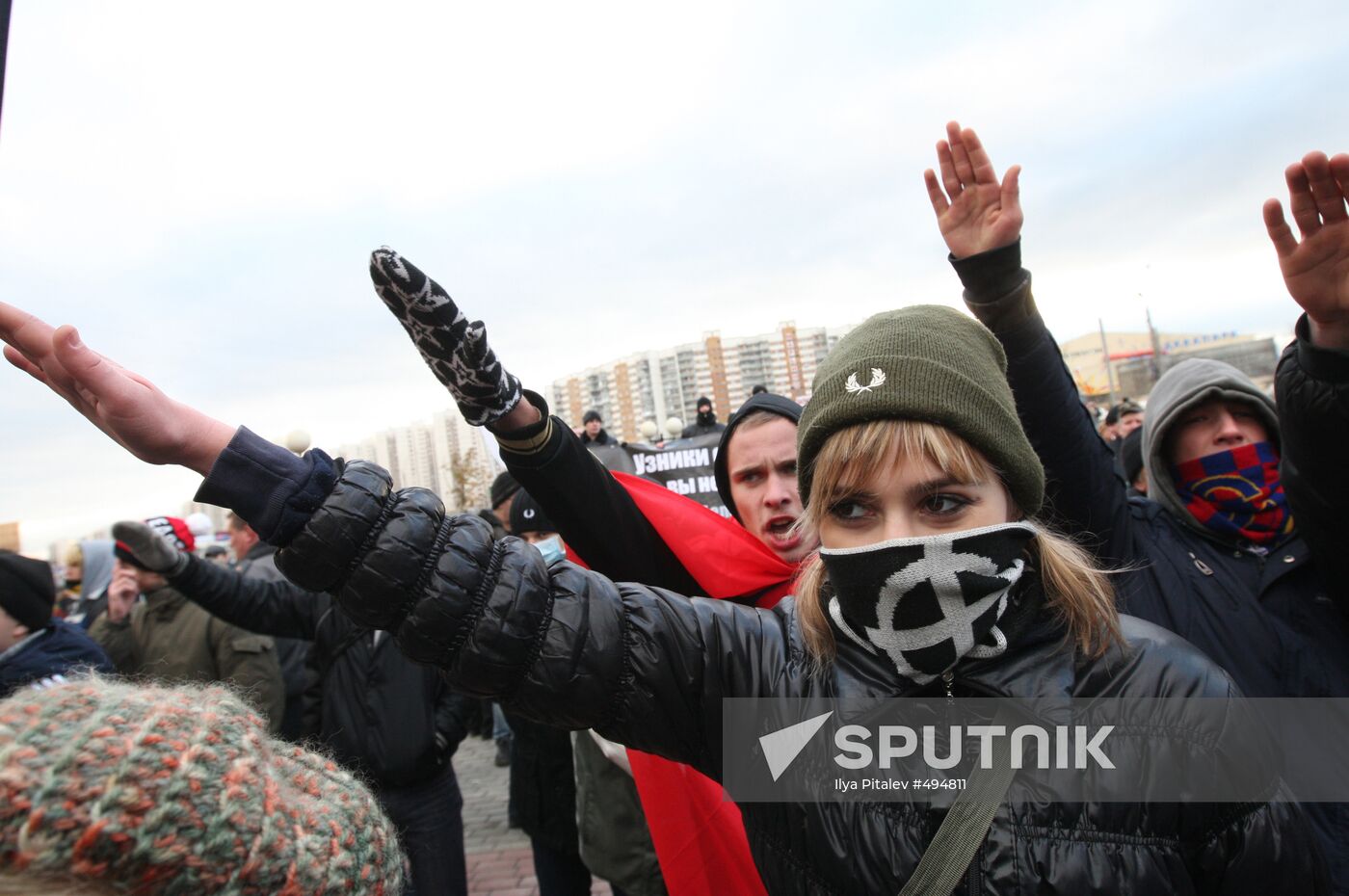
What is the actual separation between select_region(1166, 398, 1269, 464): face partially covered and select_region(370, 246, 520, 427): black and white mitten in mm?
2213

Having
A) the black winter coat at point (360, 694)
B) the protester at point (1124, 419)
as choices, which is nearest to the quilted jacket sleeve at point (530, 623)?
the black winter coat at point (360, 694)

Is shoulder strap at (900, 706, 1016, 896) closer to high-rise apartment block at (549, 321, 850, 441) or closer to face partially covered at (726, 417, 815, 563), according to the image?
face partially covered at (726, 417, 815, 563)

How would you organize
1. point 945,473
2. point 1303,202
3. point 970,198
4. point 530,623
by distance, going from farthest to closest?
point 970,198
point 1303,202
point 945,473
point 530,623

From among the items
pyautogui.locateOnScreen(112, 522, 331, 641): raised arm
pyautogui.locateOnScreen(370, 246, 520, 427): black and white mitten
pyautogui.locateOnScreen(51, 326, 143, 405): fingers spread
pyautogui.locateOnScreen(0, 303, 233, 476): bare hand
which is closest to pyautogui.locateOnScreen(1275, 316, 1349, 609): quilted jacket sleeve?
pyautogui.locateOnScreen(370, 246, 520, 427): black and white mitten

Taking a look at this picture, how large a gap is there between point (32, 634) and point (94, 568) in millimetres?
3403

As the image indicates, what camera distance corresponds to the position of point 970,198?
7.00ft

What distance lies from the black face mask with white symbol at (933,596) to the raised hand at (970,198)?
1.06 meters

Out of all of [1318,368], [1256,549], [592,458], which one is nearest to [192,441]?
[592,458]

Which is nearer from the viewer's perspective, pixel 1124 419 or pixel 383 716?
pixel 383 716

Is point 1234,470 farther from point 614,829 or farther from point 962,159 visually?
Answer: point 614,829

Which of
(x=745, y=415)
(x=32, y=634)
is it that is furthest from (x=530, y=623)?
(x=32, y=634)

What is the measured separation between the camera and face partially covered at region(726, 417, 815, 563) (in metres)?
2.50

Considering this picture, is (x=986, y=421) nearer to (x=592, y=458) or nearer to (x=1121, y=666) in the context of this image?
(x=1121, y=666)

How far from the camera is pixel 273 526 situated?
117 cm
